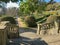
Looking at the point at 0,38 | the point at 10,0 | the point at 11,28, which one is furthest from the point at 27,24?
the point at 0,38

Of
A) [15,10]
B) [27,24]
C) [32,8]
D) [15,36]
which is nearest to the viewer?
[15,36]

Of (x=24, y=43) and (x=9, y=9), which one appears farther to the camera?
(x=9, y=9)

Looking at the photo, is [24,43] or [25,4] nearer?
[24,43]

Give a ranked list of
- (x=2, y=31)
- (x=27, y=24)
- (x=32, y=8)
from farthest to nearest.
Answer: (x=32, y=8) < (x=27, y=24) < (x=2, y=31)

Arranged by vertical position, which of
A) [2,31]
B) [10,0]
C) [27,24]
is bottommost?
[27,24]

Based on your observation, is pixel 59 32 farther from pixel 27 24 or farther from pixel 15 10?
pixel 15 10

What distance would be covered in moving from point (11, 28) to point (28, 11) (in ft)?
97.0

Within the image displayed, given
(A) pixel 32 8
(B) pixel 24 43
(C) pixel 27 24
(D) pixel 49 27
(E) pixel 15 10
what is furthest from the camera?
(E) pixel 15 10

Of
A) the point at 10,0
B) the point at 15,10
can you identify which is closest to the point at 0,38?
the point at 10,0

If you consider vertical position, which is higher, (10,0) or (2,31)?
(10,0)

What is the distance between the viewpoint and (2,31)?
24.2 ft

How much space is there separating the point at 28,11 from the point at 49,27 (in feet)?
90.4

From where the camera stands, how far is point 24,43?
1052cm

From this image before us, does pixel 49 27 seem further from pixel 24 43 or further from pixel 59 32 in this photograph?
pixel 24 43
